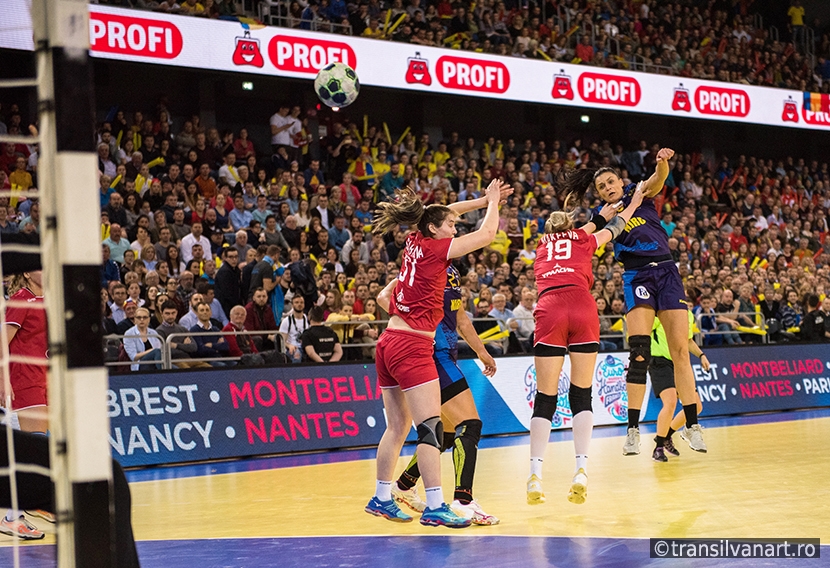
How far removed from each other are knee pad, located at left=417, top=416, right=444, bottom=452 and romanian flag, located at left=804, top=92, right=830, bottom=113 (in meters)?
21.9

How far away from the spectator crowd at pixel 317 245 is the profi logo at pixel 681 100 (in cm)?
167

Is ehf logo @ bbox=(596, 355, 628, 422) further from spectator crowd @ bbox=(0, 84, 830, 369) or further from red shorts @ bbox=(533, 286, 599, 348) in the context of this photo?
red shorts @ bbox=(533, 286, 599, 348)

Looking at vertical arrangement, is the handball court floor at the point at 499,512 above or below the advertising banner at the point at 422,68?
below

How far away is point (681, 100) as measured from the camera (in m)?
22.5

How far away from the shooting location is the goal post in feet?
9.92

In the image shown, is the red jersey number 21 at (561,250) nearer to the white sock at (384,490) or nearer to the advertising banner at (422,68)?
the white sock at (384,490)

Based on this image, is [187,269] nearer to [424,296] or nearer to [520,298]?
[520,298]

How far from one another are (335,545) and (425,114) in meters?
17.6

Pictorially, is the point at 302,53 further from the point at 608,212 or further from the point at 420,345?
the point at 420,345

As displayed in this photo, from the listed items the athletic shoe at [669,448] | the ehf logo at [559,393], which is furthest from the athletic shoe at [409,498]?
the ehf logo at [559,393]

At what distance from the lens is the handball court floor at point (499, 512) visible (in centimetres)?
576

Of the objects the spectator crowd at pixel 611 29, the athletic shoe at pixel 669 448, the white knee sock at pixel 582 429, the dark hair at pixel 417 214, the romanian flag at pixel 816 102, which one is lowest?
the athletic shoe at pixel 669 448

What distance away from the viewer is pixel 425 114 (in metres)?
22.8

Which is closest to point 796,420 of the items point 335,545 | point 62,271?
point 335,545
